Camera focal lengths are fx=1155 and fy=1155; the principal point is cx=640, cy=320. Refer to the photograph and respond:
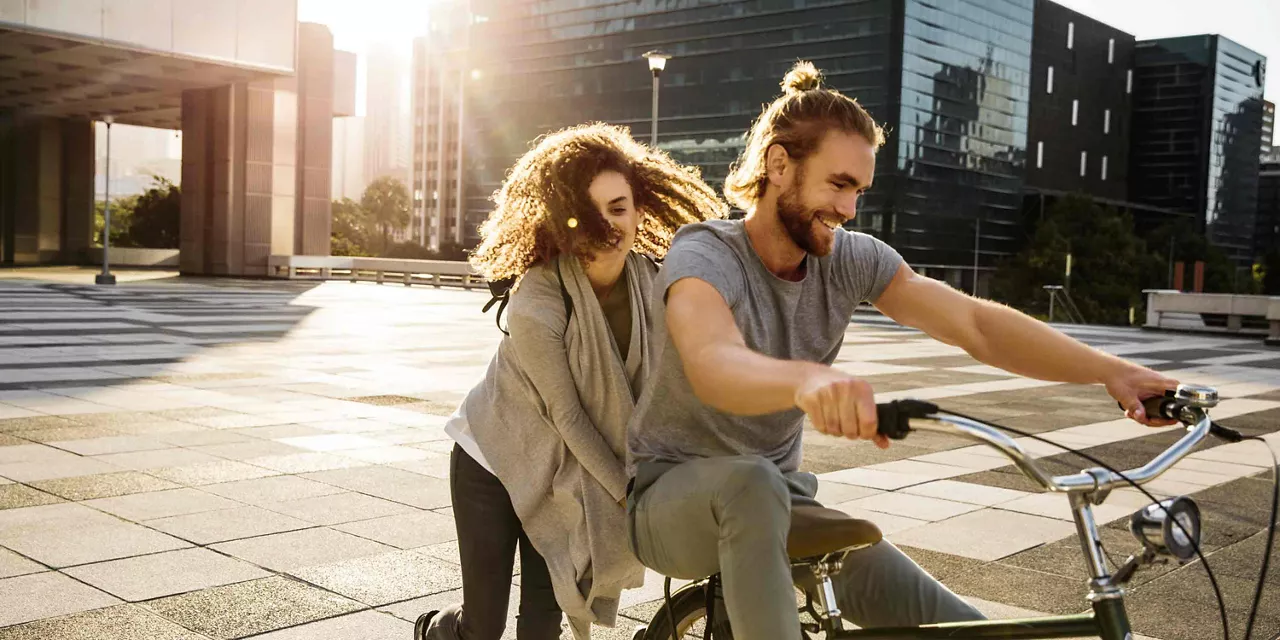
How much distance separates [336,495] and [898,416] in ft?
16.5

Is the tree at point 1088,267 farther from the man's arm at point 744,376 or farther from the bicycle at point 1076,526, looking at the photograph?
the man's arm at point 744,376

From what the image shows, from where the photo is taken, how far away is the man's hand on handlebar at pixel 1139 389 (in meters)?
2.33

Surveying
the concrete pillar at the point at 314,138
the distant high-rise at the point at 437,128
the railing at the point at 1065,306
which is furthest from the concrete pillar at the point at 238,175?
the distant high-rise at the point at 437,128

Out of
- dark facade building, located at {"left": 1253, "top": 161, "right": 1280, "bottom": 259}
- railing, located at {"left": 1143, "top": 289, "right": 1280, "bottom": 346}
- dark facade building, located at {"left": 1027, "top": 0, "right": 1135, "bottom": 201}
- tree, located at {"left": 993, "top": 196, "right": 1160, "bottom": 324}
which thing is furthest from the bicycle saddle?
dark facade building, located at {"left": 1253, "top": 161, "right": 1280, "bottom": 259}

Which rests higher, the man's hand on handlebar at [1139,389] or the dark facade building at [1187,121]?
the dark facade building at [1187,121]

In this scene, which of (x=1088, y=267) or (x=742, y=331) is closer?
(x=742, y=331)

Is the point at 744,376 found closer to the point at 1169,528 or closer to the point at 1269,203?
the point at 1169,528

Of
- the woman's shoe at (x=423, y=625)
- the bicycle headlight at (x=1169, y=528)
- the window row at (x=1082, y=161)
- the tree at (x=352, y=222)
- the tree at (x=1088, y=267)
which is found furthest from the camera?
the tree at (x=352, y=222)

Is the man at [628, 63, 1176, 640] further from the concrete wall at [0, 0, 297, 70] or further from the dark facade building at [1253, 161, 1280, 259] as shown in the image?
the dark facade building at [1253, 161, 1280, 259]

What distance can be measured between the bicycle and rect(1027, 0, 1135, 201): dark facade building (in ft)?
302

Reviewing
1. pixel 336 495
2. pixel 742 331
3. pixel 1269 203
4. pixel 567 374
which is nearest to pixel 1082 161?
pixel 1269 203

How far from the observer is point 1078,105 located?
97125 mm

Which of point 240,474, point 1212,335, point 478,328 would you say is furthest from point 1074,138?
point 240,474

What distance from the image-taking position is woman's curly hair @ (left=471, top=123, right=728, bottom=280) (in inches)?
117
